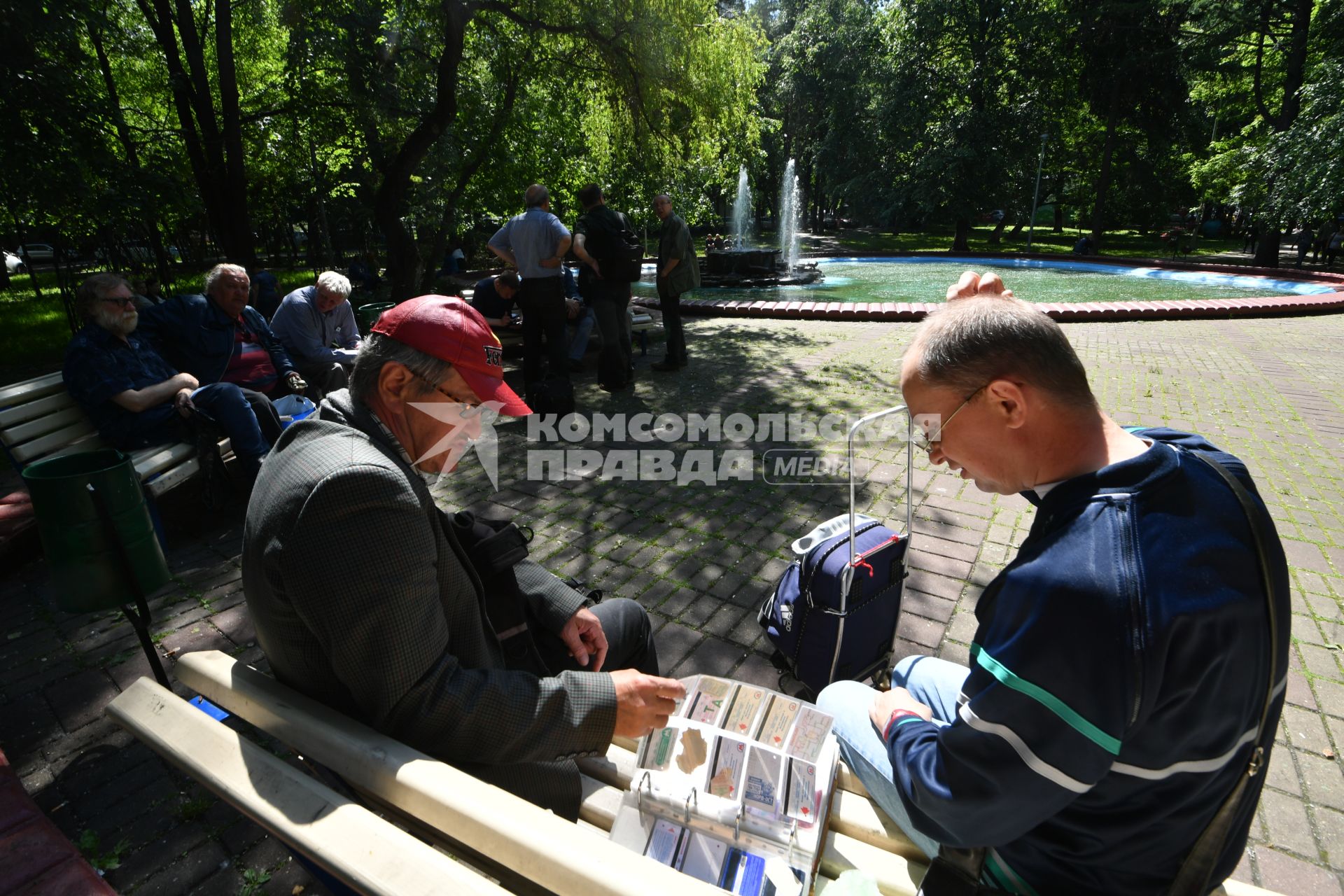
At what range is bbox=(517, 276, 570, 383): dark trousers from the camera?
6.68 meters

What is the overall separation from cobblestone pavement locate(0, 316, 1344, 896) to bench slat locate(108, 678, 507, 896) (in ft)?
2.94

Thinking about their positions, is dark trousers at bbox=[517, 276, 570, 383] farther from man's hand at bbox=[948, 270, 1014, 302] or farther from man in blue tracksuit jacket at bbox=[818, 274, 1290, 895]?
man in blue tracksuit jacket at bbox=[818, 274, 1290, 895]

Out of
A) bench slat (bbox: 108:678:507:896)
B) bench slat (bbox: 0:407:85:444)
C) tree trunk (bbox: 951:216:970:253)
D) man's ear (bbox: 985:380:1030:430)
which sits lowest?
bench slat (bbox: 108:678:507:896)

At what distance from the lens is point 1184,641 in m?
1.05

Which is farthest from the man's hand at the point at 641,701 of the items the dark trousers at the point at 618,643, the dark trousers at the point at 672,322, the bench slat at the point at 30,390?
the dark trousers at the point at 672,322

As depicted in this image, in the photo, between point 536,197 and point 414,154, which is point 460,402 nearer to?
point 536,197

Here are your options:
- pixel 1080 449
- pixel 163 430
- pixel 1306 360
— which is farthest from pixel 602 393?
pixel 1306 360

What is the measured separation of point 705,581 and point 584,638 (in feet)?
5.20

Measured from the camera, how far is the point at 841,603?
261 cm

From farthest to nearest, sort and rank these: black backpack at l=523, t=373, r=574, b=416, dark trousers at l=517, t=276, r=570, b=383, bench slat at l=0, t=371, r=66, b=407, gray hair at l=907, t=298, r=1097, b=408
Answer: dark trousers at l=517, t=276, r=570, b=383 → black backpack at l=523, t=373, r=574, b=416 → bench slat at l=0, t=371, r=66, b=407 → gray hair at l=907, t=298, r=1097, b=408

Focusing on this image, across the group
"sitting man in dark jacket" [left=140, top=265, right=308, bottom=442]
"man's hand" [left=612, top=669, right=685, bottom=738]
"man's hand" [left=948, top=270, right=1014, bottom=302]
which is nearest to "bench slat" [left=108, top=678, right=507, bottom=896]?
"man's hand" [left=612, top=669, right=685, bottom=738]

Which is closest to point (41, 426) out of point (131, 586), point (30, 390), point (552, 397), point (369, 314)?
point (30, 390)

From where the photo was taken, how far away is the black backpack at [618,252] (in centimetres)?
703

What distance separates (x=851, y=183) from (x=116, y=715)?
34928 millimetres
